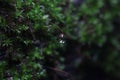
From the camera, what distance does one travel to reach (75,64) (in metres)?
1.84

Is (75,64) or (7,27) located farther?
(7,27)

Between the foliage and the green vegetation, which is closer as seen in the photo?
the green vegetation

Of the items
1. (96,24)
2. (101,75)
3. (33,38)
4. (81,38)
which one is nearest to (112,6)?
(96,24)

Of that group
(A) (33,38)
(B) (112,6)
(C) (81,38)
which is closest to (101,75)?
(C) (81,38)

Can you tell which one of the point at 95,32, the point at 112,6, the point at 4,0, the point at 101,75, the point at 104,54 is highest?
the point at 4,0

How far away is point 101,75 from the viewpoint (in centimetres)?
179

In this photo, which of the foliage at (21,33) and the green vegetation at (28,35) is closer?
the green vegetation at (28,35)

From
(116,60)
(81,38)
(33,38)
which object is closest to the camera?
(116,60)

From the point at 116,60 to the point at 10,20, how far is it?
265 cm

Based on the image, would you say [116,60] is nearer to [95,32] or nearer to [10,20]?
[95,32]

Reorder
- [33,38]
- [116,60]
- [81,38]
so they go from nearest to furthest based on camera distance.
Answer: [116,60], [81,38], [33,38]

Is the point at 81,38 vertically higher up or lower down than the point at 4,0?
lower down

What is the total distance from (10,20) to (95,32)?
251 centimetres

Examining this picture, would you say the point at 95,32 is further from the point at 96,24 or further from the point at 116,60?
the point at 116,60
